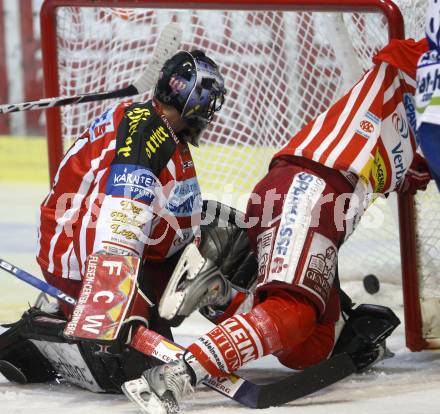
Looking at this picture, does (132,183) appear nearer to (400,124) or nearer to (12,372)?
(12,372)

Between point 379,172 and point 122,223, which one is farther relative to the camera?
point 379,172

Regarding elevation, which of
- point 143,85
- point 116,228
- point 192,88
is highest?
point 192,88

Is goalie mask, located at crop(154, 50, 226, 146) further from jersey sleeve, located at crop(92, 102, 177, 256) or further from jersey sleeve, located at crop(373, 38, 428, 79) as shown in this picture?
jersey sleeve, located at crop(373, 38, 428, 79)

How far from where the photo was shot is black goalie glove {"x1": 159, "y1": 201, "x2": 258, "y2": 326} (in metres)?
2.61

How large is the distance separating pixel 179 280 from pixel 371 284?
1.40m

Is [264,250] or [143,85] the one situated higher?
[143,85]

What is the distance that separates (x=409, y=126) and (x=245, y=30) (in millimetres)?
1557

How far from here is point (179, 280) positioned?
103 inches

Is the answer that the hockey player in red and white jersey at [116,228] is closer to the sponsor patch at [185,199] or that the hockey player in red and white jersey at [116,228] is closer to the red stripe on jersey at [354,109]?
the sponsor patch at [185,199]

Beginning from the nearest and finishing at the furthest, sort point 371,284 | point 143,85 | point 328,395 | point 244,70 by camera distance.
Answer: point 328,395, point 143,85, point 371,284, point 244,70

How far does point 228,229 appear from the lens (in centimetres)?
313

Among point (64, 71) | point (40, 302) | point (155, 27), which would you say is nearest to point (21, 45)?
point (155, 27)

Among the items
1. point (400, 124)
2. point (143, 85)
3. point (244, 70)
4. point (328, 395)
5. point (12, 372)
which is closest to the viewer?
point (328, 395)

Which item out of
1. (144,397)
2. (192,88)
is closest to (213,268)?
(144,397)
